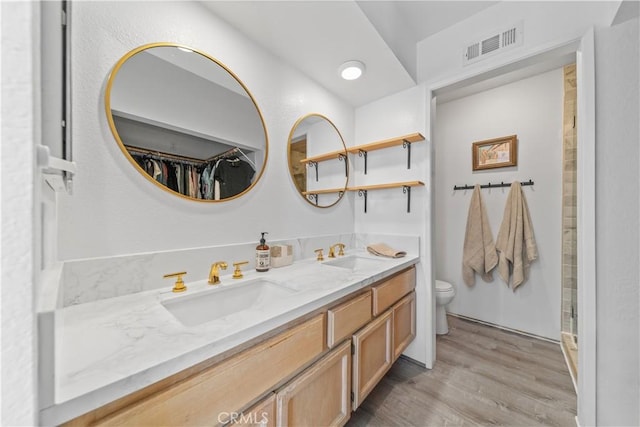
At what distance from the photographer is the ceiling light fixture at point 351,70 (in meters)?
1.55

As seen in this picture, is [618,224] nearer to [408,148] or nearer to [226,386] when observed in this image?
[408,148]

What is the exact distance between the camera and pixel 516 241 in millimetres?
2201

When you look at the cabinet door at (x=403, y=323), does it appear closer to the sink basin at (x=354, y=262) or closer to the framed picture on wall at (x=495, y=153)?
the sink basin at (x=354, y=262)

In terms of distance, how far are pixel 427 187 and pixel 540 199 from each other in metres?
1.29

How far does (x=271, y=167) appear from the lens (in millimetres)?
1455

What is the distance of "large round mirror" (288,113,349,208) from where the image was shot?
63.7 inches

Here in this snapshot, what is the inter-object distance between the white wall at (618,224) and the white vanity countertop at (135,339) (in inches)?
52.6

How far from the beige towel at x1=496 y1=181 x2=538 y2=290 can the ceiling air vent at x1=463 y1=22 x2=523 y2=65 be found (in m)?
1.28

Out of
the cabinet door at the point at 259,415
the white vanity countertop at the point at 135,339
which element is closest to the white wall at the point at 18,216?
the white vanity countertop at the point at 135,339

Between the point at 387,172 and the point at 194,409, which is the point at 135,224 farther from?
the point at 387,172

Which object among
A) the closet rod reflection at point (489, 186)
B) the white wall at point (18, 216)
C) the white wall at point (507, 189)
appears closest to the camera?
the white wall at point (18, 216)

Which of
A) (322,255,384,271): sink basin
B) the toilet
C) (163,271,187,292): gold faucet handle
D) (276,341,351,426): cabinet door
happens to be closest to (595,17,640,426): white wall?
the toilet

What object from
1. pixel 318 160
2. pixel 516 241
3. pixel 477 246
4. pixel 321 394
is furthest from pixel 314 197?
pixel 516 241

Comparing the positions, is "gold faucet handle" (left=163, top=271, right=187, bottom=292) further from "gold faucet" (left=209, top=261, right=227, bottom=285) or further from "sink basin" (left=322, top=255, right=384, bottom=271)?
"sink basin" (left=322, top=255, right=384, bottom=271)
